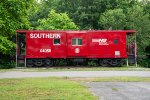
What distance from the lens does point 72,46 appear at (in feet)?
120

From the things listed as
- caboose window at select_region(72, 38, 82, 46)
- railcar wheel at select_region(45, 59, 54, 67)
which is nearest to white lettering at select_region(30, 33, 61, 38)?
caboose window at select_region(72, 38, 82, 46)

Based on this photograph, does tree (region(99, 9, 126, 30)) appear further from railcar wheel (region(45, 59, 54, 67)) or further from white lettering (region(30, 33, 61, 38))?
railcar wheel (region(45, 59, 54, 67))

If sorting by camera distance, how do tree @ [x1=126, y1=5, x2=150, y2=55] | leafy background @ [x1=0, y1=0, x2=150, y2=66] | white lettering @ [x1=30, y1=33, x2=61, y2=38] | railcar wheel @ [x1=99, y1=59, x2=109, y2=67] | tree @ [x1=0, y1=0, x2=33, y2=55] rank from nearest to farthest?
tree @ [x1=0, y1=0, x2=33, y2=55], leafy background @ [x1=0, y1=0, x2=150, y2=66], white lettering @ [x1=30, y1=33, x2=61, y2=38], railcar wheel @ [x1=99, y1=59, x2=109, y2=67], tree @ [x1=126, y1=5, x2=150, y2=55]

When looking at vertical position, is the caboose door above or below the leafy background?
below

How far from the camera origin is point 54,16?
53188 millimetres

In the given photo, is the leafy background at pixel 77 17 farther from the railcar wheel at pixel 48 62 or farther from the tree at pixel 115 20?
the railcar wheel at pixel 48 62

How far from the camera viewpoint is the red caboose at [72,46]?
3644 cm

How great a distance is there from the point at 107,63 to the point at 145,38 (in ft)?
52.4

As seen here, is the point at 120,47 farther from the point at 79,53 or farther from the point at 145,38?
the point at 145,38

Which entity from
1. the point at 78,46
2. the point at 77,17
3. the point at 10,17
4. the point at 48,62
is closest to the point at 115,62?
the point at 78,46

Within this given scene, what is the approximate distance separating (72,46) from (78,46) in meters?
0.52

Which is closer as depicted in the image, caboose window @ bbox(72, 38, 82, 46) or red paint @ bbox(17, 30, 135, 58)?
red paint @ bbox(17, 30, 135, 58)

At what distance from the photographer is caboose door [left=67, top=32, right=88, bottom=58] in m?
36.4

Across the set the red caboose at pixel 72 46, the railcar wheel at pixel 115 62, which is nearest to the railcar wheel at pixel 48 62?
the red caboose at pixel 72 46
